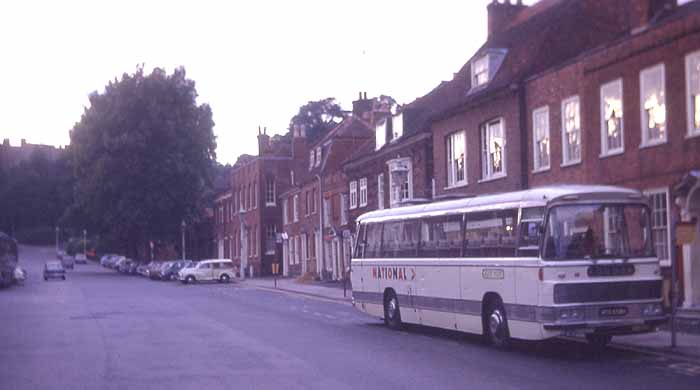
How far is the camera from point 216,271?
6091cm

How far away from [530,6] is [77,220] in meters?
50.5

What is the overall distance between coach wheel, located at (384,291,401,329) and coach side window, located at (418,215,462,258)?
2.14 meters

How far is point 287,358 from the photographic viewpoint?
16031mm

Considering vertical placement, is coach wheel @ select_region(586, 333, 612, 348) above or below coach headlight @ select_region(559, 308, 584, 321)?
below

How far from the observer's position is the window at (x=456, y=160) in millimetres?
34625

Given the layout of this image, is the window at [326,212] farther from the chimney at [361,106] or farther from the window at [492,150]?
the window at [492,150]

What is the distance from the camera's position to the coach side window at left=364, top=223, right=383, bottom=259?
23953 mm

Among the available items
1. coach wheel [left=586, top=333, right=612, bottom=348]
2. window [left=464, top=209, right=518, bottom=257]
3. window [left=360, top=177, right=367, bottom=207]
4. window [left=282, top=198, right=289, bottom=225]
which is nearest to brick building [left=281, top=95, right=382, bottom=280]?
window [left=282, top=198, right=289, bottom=225]

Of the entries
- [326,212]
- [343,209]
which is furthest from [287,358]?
[326,212]

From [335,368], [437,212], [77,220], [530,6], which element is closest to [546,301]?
[335,368]

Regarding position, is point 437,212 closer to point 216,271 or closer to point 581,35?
point 581,35

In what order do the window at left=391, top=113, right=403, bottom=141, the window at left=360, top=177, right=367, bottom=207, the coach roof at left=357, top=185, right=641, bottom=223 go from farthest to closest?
the window at left=360, top=177, right=367, bottom=207, the window at left=391, top=113, right=403, bottom=141, the coach roof at left=357, top=185, right=641, bottom=223

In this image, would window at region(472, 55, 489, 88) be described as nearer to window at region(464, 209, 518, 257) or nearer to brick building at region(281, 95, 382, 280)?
window at region(464, 209, 518, 257)

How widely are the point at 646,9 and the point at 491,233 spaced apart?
1040 cm
